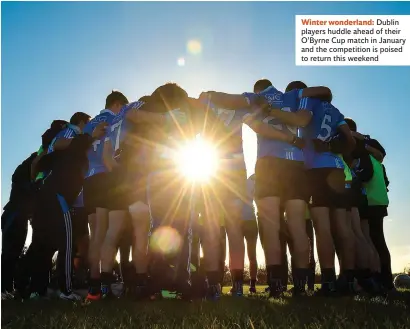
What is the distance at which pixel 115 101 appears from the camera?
6074mm

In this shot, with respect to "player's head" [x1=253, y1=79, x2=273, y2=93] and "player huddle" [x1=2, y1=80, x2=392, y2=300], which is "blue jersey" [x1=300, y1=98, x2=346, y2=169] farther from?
"player's head" [x1=253, y1=79, x2=273, y2=93]

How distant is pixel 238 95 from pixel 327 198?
1657 millimetres

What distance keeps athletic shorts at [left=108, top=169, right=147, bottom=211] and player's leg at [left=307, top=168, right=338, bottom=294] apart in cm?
208

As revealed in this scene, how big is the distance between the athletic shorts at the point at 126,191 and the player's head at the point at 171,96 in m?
0.94

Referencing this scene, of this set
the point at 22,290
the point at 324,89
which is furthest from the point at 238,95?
the point at 22,290

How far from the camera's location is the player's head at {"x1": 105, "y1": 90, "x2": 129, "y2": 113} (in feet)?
19.9

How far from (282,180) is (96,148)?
8.81ft

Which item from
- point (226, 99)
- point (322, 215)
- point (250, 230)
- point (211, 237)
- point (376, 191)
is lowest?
point (211, 237)

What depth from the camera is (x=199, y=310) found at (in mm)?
3195

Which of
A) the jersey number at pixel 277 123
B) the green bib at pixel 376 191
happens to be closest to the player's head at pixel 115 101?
the jersey number at pixel 277 123

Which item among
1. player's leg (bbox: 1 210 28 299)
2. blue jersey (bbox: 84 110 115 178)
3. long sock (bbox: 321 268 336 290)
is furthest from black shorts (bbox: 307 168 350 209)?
player's leg (bbox: 1 210 28 299)

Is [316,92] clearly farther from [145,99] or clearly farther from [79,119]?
[79,119]

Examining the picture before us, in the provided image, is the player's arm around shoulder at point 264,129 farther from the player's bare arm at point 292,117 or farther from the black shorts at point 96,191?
the black shorts at point 96,191

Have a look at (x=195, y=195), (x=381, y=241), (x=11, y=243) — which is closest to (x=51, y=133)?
(x=11, y=243)
